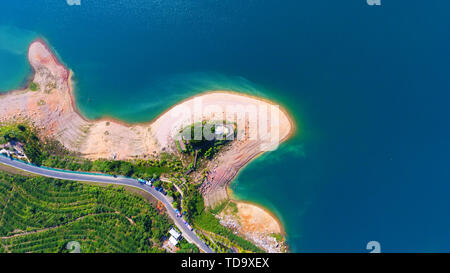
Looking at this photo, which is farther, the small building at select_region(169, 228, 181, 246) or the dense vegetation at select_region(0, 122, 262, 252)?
the small building at select_region(169, 228, 181, 246)

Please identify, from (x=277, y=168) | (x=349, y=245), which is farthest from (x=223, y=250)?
(x=349, y=245)

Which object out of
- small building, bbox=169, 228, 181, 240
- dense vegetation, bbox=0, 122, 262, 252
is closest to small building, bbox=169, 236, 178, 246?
small building, bbox=169, 228, 181, 240

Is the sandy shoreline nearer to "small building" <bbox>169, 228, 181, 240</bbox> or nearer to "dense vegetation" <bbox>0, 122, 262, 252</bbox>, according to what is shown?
"dense vegetation" <bbox>0, 122, 262, 252</bbox>

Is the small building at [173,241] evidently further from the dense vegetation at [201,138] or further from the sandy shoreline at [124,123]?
the dense vegetation at [201,138]

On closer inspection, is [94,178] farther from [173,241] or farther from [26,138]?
[173,241]

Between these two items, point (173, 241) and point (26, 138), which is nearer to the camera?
point (173, 241)

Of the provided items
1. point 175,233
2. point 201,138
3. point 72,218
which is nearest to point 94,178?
point 72,218

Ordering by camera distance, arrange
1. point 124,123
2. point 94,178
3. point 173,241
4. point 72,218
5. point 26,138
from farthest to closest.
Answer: point 124,123 → point 26,138 → point 94,178 → point 173,241 → point 72,218

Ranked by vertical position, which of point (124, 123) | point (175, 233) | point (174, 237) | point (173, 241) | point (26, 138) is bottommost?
point (173, 241)
